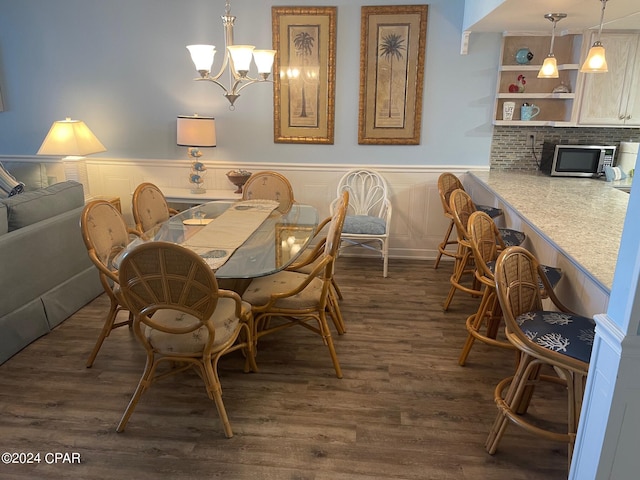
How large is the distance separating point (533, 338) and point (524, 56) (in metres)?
3.01

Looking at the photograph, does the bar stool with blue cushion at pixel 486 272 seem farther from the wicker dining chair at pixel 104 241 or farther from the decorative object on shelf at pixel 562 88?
the decorative object on shelf at pixel 562 88

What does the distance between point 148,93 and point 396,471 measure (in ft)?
12.6

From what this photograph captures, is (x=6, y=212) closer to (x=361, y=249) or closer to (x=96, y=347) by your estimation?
(x=96, y=347)

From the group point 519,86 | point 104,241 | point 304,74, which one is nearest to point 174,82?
point 304,74

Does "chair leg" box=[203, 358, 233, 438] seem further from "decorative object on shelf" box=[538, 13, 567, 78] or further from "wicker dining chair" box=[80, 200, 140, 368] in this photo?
"decorative object on shelf" box=[538, 13, 567, 78]

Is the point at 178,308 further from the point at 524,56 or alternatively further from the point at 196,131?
the point at 524,56

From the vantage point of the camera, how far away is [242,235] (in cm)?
275

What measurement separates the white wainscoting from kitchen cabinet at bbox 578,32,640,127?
1.08m

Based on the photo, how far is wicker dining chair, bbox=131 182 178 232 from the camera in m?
3.13

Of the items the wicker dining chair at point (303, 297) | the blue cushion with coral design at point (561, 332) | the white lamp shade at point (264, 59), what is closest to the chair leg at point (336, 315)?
the wicker dining chair at point (303, 297)

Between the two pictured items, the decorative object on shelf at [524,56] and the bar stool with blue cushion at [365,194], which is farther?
the bar stool with blue cushion at [365,194]

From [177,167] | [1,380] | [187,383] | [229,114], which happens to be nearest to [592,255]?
[187,383]

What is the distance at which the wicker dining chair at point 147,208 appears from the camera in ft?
10.3

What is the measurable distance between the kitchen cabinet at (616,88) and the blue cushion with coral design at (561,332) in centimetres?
261
